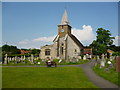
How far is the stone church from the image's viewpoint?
48.7 m

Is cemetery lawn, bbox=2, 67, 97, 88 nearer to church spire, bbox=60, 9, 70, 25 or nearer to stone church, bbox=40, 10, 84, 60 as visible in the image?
stone church, bbox=40, 10, 84, 60

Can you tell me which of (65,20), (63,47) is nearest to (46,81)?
(63,47)

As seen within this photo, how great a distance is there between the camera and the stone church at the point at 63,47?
160 feet

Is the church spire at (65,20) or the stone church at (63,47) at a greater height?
the church spire at (65,20)

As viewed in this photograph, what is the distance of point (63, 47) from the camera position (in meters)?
49.5

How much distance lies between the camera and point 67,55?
4928 centimetres

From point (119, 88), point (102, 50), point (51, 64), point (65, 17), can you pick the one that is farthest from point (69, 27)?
point (119, 88)

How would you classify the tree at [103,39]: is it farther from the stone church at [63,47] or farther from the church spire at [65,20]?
the church spire at [65,20]

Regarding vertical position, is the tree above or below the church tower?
A: below

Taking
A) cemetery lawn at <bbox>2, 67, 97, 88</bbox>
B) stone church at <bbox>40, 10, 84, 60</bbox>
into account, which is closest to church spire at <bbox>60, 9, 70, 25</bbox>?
stone church at <bbox>40, 10, 84, 60</bbox>

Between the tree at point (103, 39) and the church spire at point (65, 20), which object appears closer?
the tree at point (103, 39)

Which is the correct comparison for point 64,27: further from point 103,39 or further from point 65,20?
point 103,39

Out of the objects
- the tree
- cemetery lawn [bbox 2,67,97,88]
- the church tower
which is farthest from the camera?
the church tower

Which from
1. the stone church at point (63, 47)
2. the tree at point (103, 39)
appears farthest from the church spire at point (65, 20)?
the tree at point (103, 39)
